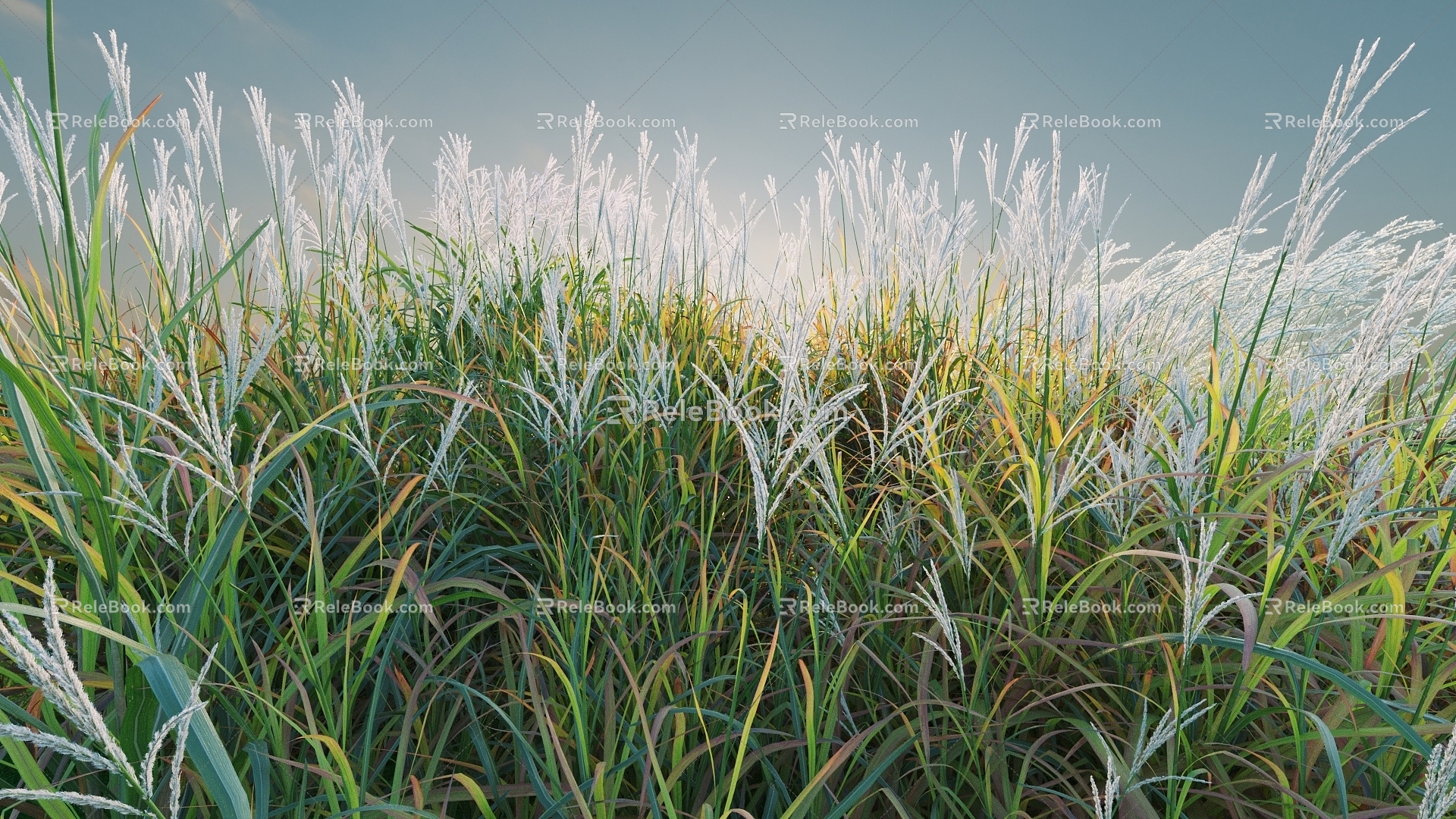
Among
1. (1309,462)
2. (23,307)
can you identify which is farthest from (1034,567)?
(23,307)

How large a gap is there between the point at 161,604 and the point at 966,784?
1154 mm

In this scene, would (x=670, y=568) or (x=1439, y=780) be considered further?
(x=670, y=568)

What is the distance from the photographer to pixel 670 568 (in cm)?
142

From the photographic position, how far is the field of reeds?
34.1 inches

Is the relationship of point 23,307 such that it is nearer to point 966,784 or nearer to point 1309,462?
point 966,784

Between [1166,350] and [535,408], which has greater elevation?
[1166,350]

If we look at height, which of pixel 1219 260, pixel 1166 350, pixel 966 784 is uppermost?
pixel 1219 260

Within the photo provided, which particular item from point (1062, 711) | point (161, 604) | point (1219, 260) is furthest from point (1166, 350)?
point (161, 604)

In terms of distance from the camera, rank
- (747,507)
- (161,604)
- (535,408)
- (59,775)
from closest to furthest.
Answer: (161,604)
(59,775)
(535,408)
(747,507)

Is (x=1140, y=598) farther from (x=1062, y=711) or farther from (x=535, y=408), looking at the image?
(x=535, y=408)

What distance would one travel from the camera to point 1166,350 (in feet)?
7.78

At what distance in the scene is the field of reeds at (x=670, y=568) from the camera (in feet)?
2.84

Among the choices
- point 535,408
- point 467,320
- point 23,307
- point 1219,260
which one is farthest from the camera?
point 1219,260

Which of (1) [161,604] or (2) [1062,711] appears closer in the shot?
Answer: (1) [161,604]
